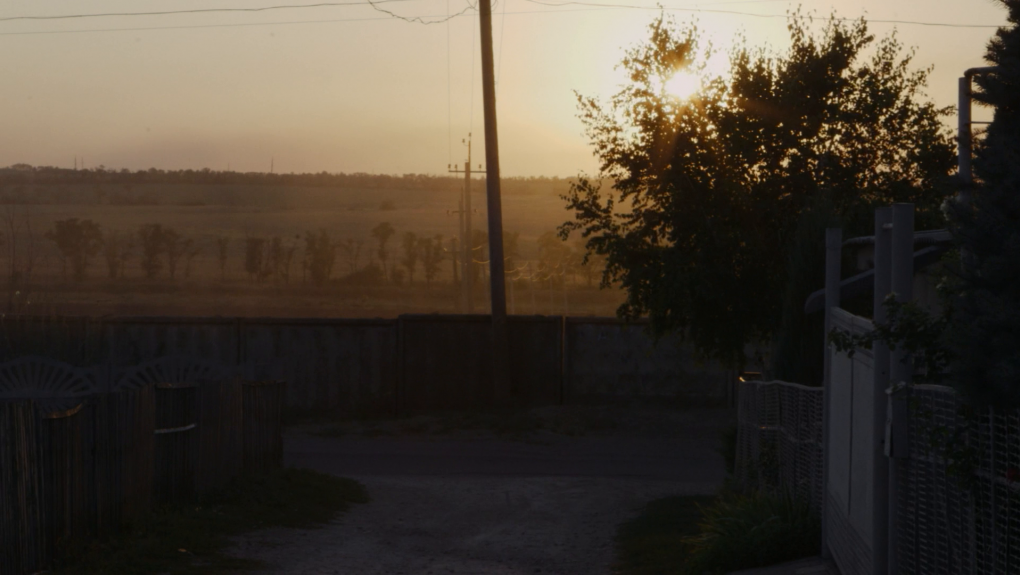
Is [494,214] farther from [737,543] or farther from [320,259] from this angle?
[320,259]

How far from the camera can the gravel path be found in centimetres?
946

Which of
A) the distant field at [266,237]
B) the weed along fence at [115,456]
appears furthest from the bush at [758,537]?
the distant field at [266,237]

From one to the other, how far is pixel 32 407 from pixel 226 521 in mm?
2959

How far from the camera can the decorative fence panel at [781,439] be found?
8.42 m

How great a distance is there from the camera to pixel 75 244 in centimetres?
6556

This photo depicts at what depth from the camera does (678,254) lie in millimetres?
15359

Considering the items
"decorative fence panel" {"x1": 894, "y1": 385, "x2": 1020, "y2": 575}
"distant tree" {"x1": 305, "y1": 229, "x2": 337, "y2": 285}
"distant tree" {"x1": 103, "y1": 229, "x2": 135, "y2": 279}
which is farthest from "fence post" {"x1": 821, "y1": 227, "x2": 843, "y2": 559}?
"distant tree" {"x1": 103, "y1": 229, "x2": 135, "y2": 279}

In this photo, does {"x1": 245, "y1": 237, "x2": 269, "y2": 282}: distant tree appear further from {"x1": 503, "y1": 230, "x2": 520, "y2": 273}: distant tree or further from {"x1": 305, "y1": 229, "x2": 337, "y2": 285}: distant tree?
{"x1": 503, "y1": 230, "x2": 520, "y2": 273}: distant tree

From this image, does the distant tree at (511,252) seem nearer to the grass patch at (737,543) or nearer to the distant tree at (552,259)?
the distant tree at (552,259)

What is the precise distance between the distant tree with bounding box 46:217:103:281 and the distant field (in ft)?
2.95

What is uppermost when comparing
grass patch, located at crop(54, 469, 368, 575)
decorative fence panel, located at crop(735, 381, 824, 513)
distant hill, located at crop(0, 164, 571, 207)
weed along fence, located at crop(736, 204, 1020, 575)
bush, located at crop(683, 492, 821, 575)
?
distant hill, located at crop(0, 164, 571, 207)

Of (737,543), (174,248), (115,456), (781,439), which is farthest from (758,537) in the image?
(174,248)

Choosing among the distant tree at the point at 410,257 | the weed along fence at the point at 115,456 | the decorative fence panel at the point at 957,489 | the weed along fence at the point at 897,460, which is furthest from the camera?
the distant tree at the point at 410,257

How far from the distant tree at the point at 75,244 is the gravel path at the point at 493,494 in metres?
49.4
